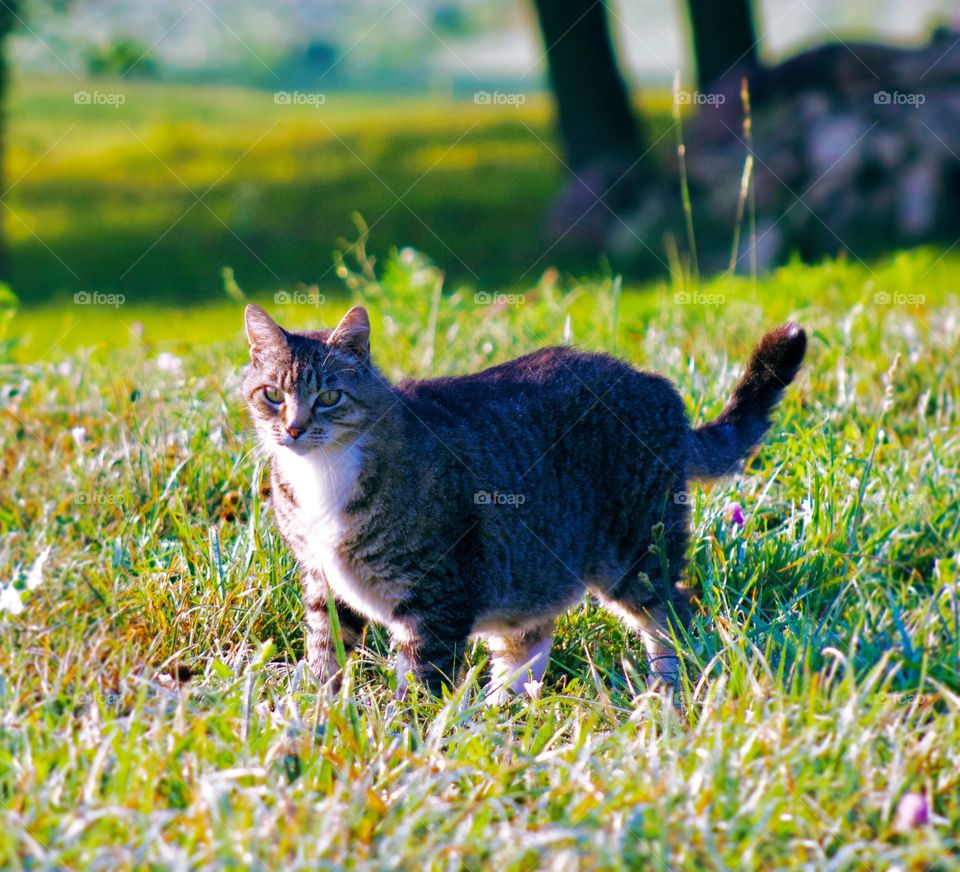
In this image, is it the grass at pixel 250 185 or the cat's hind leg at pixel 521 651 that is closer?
the cat's hind leg at pixel 521 651

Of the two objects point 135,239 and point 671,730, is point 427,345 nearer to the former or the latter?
point 671,730

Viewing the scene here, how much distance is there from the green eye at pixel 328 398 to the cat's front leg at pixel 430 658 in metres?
0.69

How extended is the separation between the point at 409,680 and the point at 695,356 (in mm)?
2409

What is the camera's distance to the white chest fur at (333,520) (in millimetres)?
3193


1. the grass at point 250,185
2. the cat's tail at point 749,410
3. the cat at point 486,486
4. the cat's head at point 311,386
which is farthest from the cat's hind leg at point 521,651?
the grass at point 250,185

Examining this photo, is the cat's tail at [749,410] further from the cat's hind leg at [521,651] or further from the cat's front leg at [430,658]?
the cat's front leg at [430,658]

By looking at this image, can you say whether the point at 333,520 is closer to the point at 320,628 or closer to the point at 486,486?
the point at 320,628

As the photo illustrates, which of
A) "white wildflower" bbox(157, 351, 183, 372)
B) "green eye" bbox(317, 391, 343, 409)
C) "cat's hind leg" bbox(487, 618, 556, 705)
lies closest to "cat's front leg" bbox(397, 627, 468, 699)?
"cat's hind leg" bbox(487, 618, 556, 705)

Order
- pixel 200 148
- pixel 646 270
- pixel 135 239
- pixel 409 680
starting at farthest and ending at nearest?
pixel 200 148
pixel 135 239
pixel 646 270
pixel 409 680

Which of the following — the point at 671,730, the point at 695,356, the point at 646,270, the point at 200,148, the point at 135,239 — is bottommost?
the point at 671,730

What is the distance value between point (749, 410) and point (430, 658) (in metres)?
1.34

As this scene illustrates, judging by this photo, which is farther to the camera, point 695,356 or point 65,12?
point 65,12

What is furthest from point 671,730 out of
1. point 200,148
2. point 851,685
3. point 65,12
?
point 200,148

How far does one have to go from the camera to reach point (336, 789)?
2.42 m
